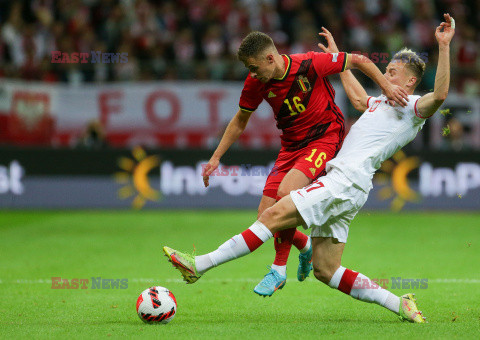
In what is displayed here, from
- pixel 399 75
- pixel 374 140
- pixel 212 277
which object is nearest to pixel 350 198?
pixel 374 140

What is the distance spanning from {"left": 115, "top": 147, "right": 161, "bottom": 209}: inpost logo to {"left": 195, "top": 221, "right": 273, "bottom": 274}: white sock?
9371 mm

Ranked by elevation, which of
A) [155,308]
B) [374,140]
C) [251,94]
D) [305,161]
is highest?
[251,94]

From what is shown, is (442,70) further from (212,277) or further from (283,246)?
(212,277)

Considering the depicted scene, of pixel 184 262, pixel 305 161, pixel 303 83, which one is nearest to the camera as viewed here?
pixel 184 262

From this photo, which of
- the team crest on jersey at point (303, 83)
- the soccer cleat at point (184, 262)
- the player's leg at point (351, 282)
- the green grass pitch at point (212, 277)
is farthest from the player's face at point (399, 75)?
the soccer cleat at point (184, 262)

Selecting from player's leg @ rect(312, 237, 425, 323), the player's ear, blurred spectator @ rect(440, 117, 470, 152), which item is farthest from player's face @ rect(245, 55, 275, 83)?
blurred spectator @ rect(440, 117, 470, 152)

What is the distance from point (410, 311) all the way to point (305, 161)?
4.85 feet

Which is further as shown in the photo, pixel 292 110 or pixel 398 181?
pixel 398 181

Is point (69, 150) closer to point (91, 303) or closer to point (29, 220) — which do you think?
point (29, 220)

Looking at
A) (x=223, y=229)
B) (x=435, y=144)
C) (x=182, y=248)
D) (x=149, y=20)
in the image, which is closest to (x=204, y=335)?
(x=182, y=248)

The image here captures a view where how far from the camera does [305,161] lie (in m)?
6.14

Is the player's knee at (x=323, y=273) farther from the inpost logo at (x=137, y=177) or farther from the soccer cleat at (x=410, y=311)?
the inpost logo at (x=137, y=177)

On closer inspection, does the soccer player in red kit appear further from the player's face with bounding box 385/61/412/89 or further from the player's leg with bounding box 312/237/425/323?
the player's leg with bounding box 312/237/425/323

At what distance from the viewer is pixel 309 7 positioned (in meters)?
17.9
